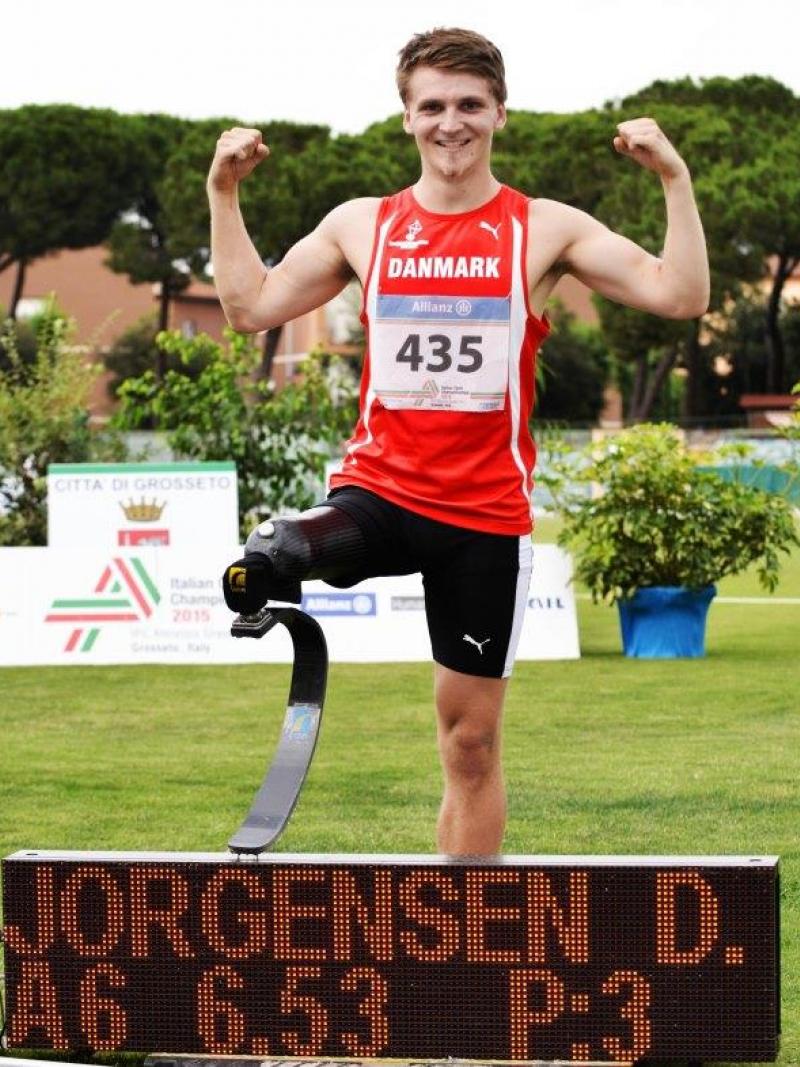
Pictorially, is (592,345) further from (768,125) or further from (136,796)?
(136,796)

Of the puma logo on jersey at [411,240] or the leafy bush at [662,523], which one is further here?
the leafy bush at [662,523]

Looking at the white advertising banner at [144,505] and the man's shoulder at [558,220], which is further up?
the man's shoulder at [558,220]

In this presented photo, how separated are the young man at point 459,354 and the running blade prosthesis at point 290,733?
173mm

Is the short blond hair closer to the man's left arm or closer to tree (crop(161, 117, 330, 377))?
the man's left arm

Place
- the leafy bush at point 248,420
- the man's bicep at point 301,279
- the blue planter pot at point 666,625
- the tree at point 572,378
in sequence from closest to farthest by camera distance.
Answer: the man's bicep at point 301,279 < the blue planter pot at point 666,625 < the leafy bush at point 248,420 < the tree at point 572,378

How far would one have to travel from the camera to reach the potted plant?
15.0 meters

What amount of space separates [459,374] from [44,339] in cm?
1392

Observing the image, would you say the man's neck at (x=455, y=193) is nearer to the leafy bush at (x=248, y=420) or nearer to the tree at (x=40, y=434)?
the leafy bush at (x=248, y=420)

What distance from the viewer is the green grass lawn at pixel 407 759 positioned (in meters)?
8.14

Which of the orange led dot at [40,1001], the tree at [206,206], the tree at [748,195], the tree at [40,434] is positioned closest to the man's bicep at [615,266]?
the orange led dot at [40,1001]

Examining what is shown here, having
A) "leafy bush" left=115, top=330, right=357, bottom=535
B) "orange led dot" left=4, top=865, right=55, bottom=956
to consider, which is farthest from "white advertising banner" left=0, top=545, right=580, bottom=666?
"orange led dot" left=4, top=865, right=55, bottom=956

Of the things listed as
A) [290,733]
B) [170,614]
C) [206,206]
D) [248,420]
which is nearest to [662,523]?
[170,614]

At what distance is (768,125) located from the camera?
63.9m

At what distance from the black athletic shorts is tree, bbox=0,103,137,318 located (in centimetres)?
6108
